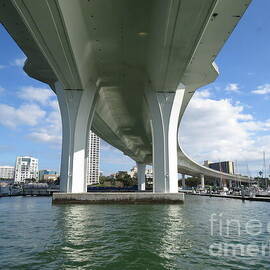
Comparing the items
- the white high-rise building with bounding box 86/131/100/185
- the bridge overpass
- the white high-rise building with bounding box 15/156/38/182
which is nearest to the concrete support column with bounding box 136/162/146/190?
the bridge overpass

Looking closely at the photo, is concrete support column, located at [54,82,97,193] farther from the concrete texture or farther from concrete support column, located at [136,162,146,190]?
concrete support column, located at [136,162,146,190]

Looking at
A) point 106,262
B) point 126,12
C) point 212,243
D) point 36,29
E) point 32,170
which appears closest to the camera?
point 106,262

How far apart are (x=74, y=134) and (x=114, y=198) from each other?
6.57 meters

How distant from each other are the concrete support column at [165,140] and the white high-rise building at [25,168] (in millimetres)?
145745

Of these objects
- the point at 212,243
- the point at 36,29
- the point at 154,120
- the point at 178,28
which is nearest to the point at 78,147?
the point at 154,120

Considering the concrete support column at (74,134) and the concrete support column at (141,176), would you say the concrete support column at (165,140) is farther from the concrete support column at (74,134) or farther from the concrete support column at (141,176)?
the concrete support column at (141,176)

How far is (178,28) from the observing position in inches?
626

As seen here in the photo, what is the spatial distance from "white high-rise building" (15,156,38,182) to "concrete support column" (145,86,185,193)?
14575cm

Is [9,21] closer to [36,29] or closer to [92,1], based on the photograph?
[36,29]

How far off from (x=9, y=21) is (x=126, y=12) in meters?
6.99

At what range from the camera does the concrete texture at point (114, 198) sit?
2177 cm

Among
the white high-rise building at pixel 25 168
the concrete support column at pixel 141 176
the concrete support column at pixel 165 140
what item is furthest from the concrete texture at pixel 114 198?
the white high-rise building at pixel 25 168

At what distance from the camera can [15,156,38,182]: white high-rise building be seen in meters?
160

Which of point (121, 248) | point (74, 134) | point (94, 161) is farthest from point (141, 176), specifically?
point (121, 248)
